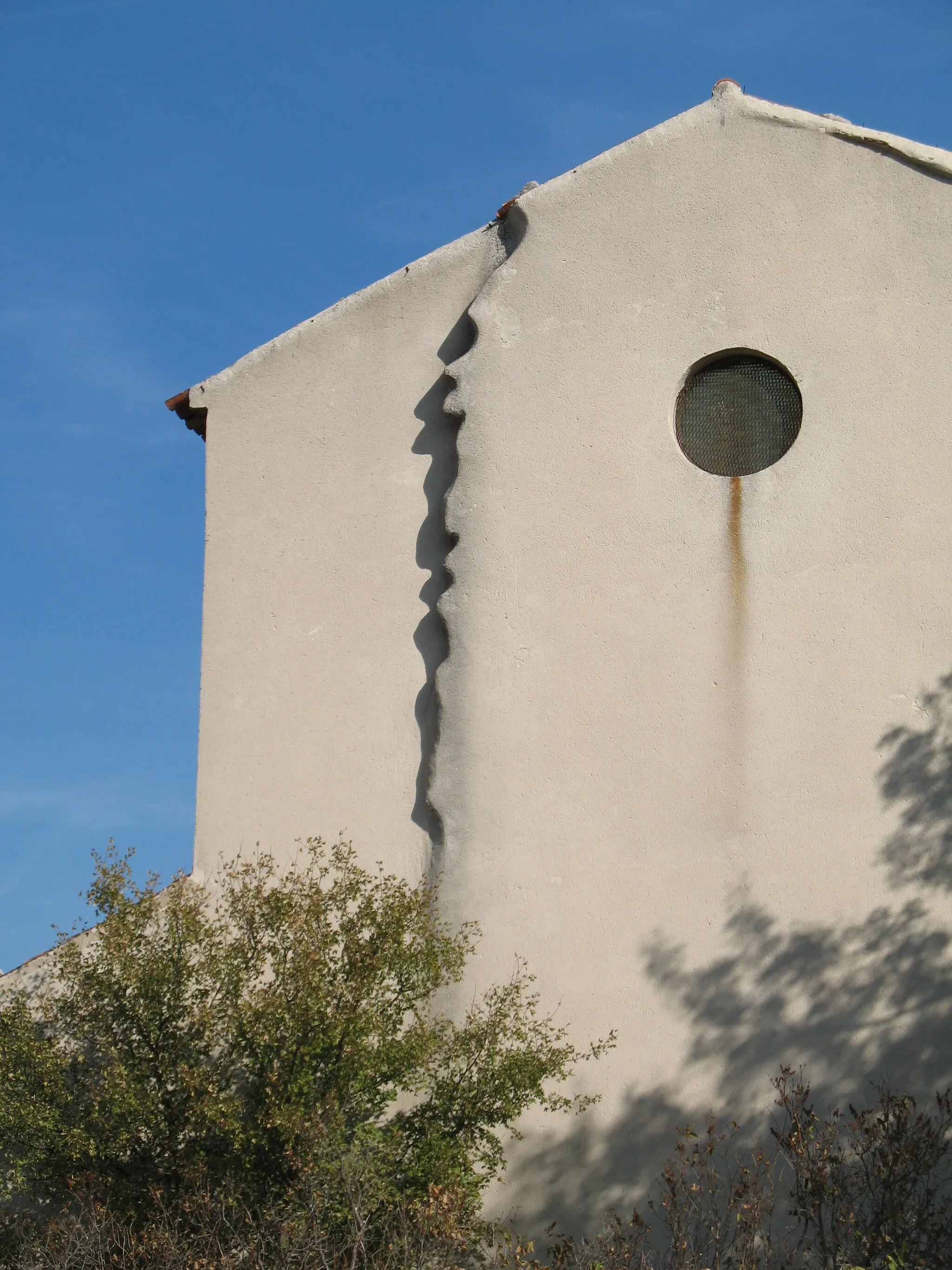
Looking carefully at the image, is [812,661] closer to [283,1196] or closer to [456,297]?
[456,297]

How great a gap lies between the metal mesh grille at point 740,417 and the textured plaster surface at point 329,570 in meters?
1.80

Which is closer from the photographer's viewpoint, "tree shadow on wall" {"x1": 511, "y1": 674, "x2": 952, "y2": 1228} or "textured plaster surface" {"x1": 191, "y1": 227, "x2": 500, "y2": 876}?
"tree shadow on wall" {"x1": 511, "y1": 674, "x2": 952, "y2": 1228}

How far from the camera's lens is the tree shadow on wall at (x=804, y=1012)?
8.88m

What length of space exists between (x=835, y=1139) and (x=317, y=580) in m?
5.09

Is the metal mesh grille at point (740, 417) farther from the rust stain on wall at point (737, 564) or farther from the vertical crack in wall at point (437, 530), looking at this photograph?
the vertical crack in wall at point (437, 530)

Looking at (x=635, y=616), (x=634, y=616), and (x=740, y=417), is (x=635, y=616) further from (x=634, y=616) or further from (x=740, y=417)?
(x=740, y=417)

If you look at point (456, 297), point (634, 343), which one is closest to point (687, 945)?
point (634, 343)

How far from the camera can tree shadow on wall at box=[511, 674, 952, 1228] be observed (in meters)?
8.88

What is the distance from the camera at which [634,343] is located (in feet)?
34.9

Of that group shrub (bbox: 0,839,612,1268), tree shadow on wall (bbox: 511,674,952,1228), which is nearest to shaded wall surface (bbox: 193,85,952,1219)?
tree shadow on wall (bbox: 511,674,952,1228)

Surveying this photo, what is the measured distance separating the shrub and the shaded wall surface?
3.15 ft

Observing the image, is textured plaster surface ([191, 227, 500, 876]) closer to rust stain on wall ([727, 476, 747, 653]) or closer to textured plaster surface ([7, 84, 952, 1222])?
textured plaster surface ([7, 84, 952, 1222])

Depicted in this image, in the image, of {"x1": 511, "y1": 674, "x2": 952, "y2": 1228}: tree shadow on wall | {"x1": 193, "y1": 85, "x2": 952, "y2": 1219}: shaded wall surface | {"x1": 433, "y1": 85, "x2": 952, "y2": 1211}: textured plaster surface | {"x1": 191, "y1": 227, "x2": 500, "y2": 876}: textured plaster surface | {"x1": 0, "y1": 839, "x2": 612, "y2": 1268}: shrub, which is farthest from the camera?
{"x1": 191, "y1": 227, "x2": 500, "y2": 876}: textured plaster surface

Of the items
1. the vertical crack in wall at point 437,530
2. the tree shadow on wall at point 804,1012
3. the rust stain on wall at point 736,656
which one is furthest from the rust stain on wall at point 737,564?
the vertical crack in wall at point 437,530
